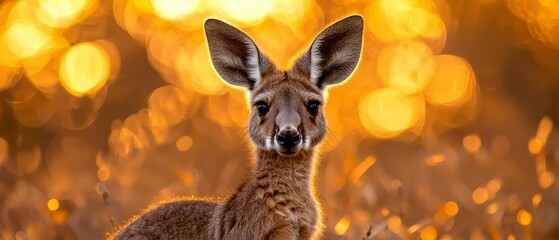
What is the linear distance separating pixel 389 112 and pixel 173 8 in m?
4.56

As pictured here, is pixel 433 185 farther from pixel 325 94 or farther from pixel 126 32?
pixel 126 32

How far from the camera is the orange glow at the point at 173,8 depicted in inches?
774

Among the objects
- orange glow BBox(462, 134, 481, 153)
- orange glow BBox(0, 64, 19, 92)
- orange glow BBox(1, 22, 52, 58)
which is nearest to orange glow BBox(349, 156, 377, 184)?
orange glow BBox(462, 134, 481, 153)

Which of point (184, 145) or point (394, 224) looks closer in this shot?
Answer: point (394, 224)

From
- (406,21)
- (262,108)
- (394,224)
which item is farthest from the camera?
(406,21)

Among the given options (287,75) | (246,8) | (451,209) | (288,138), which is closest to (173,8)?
(246,8)

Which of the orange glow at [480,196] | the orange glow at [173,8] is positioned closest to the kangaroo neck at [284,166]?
the orange glow at [480,196]

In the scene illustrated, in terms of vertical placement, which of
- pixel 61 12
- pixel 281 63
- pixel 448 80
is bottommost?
pixel 448 80

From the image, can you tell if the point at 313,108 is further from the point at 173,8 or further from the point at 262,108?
the point at 173,8

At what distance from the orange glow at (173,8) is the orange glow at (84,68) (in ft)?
4.14

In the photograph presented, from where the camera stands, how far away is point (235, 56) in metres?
7.84

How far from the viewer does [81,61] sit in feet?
65.0

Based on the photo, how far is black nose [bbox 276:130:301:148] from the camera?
6938 mm

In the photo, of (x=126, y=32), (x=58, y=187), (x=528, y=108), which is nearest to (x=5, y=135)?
(x=126, y=32)
